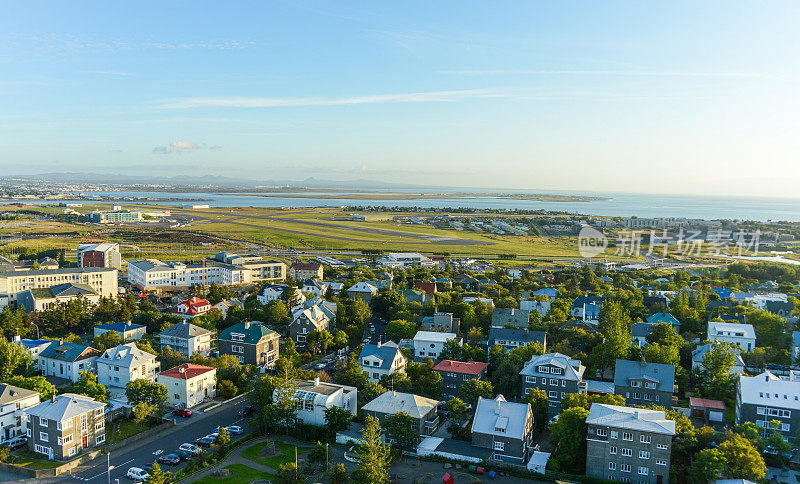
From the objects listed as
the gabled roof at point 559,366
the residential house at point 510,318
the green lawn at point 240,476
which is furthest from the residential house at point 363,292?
the green lawn at point 240,476

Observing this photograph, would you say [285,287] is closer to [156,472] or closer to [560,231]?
[156,472]

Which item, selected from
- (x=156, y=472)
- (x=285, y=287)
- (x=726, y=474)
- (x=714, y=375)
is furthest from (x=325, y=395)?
(x=285, y=287)

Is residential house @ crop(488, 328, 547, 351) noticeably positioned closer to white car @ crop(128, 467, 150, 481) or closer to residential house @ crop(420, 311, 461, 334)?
residential house @ crop(420, 311, 461, 334)

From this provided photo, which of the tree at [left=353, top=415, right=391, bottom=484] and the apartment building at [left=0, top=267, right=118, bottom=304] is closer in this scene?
the tree at [left=353, top=415, right=391, bottom=484]

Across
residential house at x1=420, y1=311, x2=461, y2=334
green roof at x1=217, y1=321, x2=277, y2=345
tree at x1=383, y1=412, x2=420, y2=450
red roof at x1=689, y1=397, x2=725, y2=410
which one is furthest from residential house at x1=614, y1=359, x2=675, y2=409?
green roof at x1=217, y1=321, x2=277, y2=345

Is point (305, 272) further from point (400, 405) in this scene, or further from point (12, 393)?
point (400, 405)

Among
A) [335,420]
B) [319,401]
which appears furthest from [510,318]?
[335,420]
